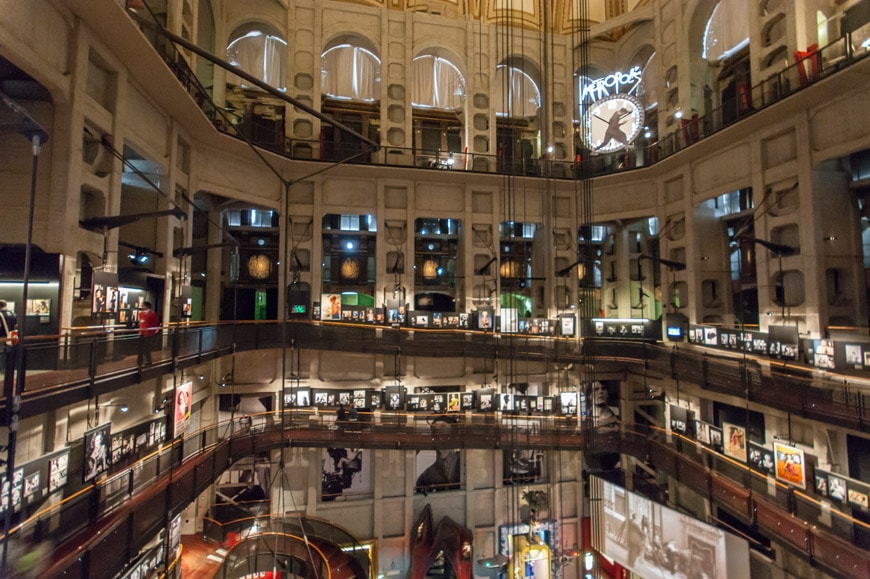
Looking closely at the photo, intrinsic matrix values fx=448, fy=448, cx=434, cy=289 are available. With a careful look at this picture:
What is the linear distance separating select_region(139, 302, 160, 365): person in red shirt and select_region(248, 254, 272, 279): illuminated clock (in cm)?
874

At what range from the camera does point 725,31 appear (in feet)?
48.1

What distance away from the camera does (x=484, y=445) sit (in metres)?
13.8

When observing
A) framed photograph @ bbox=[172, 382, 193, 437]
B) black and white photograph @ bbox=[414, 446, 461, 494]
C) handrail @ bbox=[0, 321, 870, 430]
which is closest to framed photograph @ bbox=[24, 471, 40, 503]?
handrail @ bbox=[0, 321, 870, 430]

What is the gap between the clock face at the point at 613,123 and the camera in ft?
49.3

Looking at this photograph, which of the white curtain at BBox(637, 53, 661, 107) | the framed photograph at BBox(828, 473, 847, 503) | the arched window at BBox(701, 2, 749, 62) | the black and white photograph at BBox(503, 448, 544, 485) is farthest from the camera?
the white curtain at BBox(637, 53, 661, 107)

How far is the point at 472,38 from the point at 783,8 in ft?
35.1

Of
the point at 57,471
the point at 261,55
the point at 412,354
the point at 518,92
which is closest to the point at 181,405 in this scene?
the point at 57,471

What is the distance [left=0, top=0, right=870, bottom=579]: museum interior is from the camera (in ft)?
25.5

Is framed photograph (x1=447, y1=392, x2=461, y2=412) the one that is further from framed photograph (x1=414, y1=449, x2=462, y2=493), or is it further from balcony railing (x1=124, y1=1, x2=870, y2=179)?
balcony railing (x1=124, y1=1, x2=870, y2=179)

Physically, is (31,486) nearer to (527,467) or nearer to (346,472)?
(346,472)

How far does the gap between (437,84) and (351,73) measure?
3.62m

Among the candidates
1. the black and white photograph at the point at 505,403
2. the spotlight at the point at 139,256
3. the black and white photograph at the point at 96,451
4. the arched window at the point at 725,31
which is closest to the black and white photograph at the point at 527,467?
the black and white photograph at the point at 505,403

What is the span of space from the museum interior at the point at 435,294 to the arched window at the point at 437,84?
15 cm

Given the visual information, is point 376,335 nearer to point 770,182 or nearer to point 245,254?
point 245,254
